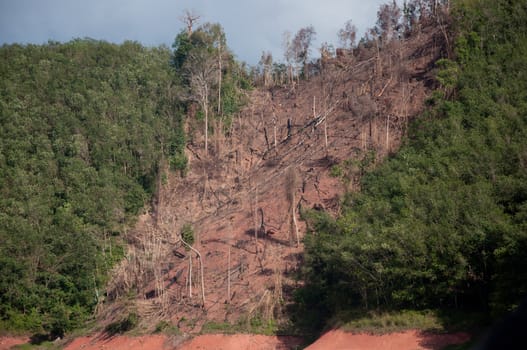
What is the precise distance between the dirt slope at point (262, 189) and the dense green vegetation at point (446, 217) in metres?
3.06

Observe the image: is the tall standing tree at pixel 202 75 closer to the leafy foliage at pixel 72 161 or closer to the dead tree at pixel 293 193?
the leafy foliage at pixel 72 161

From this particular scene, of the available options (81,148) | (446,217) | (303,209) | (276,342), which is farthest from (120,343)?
(446,217)

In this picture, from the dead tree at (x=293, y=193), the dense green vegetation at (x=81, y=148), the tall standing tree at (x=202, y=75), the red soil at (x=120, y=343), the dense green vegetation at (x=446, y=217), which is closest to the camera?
the dense green vegetation at (x=446, y=217)

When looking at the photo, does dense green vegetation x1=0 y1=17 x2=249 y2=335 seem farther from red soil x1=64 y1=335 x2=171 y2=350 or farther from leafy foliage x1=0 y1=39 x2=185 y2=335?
red soil x1=64 y1=335 x2=171 y2=350

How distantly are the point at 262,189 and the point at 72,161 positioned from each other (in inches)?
567

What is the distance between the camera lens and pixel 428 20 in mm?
45938

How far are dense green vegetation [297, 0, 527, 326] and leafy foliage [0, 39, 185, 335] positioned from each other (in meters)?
16.1

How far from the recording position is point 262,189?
39219 millimetres

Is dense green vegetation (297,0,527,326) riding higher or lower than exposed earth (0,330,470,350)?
higher

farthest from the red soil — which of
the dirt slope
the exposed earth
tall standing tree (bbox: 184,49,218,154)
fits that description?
tall standing tree (bbox: 184,49,218,154)

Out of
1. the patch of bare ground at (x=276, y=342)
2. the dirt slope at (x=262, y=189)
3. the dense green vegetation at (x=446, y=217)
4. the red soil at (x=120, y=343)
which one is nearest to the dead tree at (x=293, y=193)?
the dirt slope at (x=262, y=189)

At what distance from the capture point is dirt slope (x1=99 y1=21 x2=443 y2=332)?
1287 inches

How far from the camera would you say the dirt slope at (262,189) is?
107ft

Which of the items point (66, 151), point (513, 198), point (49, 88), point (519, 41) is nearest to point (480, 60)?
point (519, 41)
